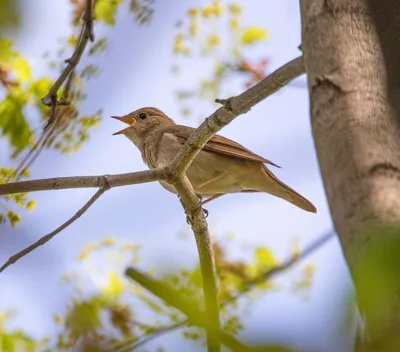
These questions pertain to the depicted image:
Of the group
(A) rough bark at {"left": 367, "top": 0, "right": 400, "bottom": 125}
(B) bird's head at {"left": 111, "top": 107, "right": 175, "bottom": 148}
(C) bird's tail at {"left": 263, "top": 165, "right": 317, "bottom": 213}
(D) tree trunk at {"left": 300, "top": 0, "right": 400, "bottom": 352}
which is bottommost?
(D) tree trunk at {"left": 300, "top": 0, "right": 400, "bottom": 352}

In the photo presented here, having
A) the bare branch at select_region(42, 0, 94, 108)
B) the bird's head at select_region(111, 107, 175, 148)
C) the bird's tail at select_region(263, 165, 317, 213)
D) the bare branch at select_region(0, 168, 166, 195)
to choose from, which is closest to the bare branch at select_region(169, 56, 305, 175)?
the bare branch at select_region(0, 168, 166, 195)

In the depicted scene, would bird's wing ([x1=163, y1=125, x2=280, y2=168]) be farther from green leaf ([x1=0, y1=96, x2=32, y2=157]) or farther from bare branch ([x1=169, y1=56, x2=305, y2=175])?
green leaf ([x1=0, y1=96, x2=32, y2=157])

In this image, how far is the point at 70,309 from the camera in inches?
63.2

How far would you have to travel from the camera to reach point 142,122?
9.42m

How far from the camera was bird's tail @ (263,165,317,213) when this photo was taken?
7.39 meters

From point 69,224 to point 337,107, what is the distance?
10.1 ft

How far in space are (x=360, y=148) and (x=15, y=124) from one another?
336cm

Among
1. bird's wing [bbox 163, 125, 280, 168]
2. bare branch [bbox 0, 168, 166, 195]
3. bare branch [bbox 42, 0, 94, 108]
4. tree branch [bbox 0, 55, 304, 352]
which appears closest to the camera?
tree branch [bbox 0, 55, 304, 352]

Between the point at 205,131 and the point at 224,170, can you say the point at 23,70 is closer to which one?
the point at 205,131

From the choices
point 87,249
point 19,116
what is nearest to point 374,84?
point 19,116

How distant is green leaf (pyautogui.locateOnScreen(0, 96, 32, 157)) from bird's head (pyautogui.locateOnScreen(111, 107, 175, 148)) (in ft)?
13.4

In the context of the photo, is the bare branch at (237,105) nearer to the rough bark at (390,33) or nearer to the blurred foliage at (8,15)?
the rough bark at (390,33)

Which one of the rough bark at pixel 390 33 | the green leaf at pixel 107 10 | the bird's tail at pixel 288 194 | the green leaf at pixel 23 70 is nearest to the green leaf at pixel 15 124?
the green leaf at pixel 23 70

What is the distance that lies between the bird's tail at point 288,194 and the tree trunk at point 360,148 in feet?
18.2
